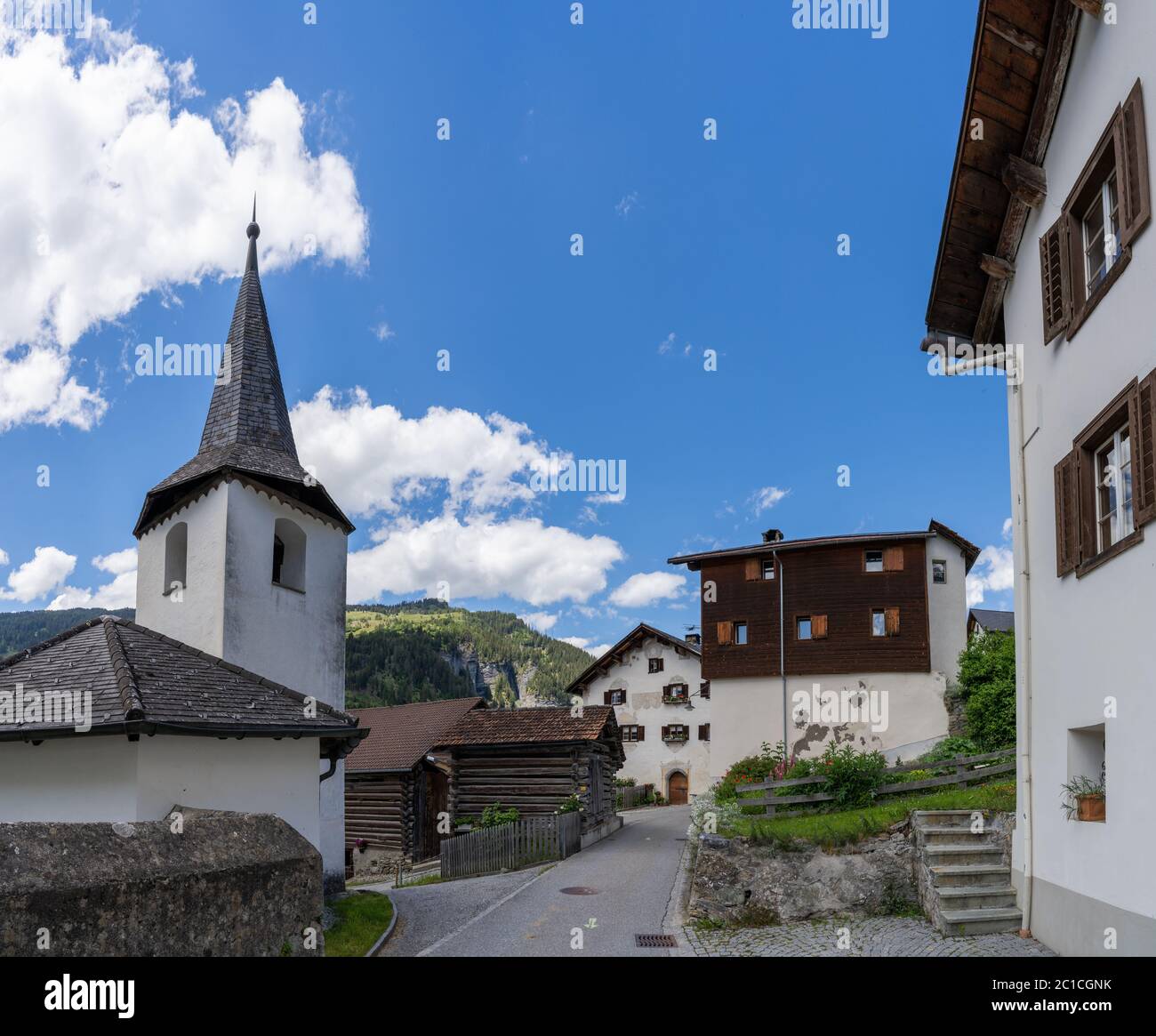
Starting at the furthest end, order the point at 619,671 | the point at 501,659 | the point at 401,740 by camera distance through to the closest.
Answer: the point at 501,659 → the point at 619,671 → the point at 401,740

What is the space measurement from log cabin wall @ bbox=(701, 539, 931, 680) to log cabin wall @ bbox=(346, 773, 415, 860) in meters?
12.3

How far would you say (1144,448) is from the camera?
318 inches

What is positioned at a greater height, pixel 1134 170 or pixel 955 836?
pixel 1134 170

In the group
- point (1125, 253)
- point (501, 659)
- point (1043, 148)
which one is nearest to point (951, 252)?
point (1043, 148)

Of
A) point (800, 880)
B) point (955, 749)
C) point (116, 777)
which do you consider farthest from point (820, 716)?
point (116, 777)

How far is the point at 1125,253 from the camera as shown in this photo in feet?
27.6

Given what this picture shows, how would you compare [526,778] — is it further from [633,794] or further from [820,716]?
→ [633,794]

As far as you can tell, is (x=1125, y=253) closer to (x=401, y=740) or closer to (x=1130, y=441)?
(x=1130, y=441)

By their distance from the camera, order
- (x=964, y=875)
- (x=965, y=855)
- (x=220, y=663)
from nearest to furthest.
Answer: (x=964, y=875) → (x=965, y=855) → (x=220, y=663)

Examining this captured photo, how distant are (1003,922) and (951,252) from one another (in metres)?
8.90

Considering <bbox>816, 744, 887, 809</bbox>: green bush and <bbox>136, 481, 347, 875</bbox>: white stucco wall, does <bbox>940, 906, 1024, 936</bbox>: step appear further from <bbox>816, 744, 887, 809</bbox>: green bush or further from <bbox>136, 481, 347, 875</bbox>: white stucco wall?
<bbox>136, 481, 347, 875</bbox>: white stucco wall

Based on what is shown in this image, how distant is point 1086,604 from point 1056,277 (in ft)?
12.3

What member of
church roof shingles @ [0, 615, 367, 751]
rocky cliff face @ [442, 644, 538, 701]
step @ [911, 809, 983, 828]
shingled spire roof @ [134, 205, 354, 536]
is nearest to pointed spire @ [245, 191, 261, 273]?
shingled spire roof @ [134, 205, 354, 536]

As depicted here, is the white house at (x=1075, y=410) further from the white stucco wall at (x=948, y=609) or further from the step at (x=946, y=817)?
the white stucco wall at (x=948, y=609)
